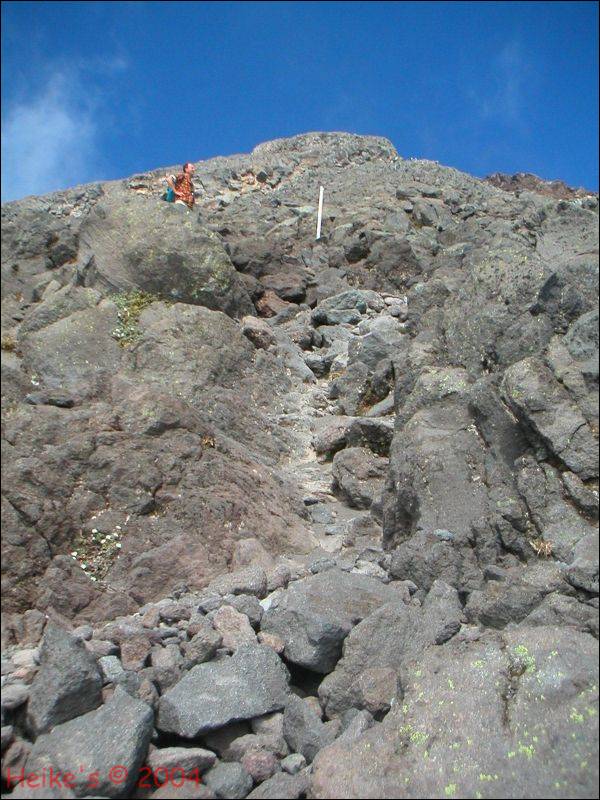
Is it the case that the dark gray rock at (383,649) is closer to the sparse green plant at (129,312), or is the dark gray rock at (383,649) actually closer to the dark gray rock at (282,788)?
the dark gray rock at (282,788)

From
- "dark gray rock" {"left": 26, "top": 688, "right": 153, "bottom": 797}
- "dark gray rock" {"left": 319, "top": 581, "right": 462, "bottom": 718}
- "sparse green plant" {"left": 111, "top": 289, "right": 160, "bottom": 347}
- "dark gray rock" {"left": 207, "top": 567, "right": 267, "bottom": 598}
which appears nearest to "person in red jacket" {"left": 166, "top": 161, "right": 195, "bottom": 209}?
"sparse green plant" {"left": 111, "top": 289, "right": 160, "bottom": 347}

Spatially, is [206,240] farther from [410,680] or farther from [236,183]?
[236,183]

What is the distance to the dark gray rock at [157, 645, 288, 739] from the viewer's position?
619cm

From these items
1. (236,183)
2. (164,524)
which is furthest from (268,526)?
(236,183)

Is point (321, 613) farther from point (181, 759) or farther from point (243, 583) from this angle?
point (181, 759)

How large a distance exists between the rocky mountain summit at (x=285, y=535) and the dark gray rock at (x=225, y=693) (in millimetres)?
26

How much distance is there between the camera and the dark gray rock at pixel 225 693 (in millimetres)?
6188

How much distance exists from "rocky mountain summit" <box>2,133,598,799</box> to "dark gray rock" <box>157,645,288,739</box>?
3 centimetres

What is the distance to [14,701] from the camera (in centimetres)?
582

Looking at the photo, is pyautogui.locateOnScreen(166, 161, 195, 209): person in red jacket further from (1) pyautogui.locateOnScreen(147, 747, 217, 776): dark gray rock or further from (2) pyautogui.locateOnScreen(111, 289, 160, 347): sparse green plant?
(1) pyautogui.locateOnScreen(147, 747, 217, 776): dark gray rock

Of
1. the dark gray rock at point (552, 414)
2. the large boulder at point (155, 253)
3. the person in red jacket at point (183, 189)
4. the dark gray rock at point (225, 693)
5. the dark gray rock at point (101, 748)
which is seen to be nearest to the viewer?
the dark gray rock at point (101, 748)

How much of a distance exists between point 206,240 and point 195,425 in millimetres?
5668

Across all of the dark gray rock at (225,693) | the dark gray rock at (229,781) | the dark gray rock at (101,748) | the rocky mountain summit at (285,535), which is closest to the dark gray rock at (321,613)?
the rocky mountain summit at (285,535)

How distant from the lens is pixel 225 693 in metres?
6.48
